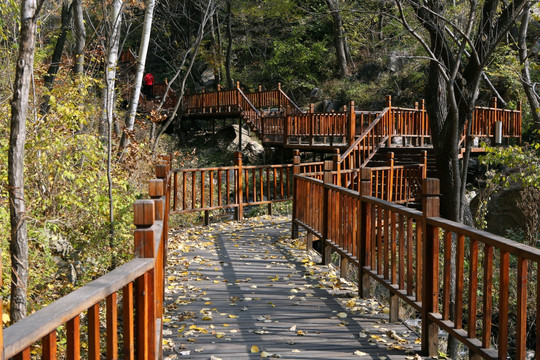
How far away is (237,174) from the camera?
41.1ft

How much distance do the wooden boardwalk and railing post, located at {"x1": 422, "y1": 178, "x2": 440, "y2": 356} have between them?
21 centimetres

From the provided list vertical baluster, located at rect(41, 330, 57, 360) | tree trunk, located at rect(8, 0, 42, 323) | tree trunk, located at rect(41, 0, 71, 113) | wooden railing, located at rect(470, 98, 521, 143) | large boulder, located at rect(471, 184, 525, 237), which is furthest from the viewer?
wooden railing, located at rect(470, 98, 521, 143)

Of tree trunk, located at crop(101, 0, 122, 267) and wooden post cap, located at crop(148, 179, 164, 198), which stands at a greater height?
tree trunk, located at crop(101, 0, 122, 267)

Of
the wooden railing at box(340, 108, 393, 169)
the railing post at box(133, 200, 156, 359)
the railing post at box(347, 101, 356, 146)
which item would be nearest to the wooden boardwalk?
the railing post at box(133, 200, 156, 359)

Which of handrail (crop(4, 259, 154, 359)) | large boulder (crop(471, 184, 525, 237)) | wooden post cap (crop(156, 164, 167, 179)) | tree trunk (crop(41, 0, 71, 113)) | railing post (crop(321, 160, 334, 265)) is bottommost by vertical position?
large boulder (crop(471, 184, 525, 237))

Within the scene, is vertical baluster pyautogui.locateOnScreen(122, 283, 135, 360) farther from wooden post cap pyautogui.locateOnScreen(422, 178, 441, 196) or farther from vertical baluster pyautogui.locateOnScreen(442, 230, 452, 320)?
wooden post cap pyautogui.locateOnScreen(422, 178, 441, 196)

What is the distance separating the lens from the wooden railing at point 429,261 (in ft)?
11.0

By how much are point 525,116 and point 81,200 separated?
62.9ft

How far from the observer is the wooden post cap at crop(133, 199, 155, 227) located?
2969 millimetres

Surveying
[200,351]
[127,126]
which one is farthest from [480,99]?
[200,351]

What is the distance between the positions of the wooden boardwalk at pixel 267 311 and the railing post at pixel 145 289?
5.52 feet

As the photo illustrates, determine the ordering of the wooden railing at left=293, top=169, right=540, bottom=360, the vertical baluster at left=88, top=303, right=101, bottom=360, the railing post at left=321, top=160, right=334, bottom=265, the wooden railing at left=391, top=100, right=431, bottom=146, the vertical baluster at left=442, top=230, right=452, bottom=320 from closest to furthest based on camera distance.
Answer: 1. the vertical baluster at left=88, top=303, right=101, bottom=360
2. the wooden railing at left=293, top=169, right=540, bottom=360
3. the vertical baluster at left=442, top=230, right=452, bottom=320
4. the railing post at left=321, top=160, right=334, bottom=265
5. the wooden railing at left=391, top=100, right=431, bottom=146

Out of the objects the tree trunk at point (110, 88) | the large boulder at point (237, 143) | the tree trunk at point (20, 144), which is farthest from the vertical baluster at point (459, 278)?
the large boulder at point (237, 143)

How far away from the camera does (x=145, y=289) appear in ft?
9.55
